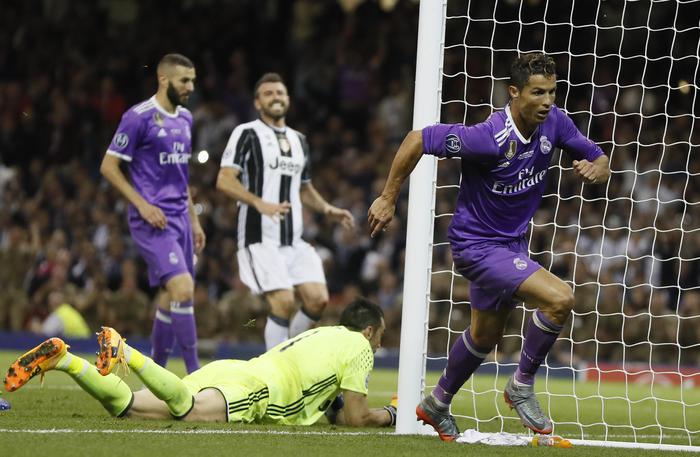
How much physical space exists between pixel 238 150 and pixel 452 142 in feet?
11.8

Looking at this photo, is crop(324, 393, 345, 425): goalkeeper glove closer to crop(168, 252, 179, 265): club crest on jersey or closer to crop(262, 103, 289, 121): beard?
crop(168, 252, 179, 265): club crest on jersey

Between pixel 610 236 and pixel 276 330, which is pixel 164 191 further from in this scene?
pixel 610 236

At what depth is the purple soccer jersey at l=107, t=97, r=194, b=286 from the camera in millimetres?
8953

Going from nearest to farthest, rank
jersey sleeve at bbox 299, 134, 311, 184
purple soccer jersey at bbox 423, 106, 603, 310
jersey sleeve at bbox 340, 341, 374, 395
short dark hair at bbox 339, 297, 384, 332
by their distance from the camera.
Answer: purple soccer jersey at bbox 423, 106, 603, 310
jersey sleeve at bbox 340, 341, 374, 395
short dark hair at bbox 339, 297, 384, 332
jersey sleeve at bbox 299, 134, 311, 184

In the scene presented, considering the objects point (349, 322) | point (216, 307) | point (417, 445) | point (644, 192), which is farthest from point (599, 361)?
point (417, 445)

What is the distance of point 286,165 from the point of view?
957 cm

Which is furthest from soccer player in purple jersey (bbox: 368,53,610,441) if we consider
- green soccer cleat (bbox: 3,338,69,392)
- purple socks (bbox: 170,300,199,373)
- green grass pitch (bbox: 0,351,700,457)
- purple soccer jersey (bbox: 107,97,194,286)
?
purple soccer jersey (bbox: 107,97,194,286)

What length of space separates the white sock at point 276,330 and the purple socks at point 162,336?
74cm

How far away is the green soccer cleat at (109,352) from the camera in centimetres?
613

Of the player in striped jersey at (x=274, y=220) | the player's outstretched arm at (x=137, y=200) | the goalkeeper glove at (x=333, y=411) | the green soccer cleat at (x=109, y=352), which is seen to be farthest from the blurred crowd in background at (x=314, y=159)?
the green soccer cleat at (x=109, y=352)

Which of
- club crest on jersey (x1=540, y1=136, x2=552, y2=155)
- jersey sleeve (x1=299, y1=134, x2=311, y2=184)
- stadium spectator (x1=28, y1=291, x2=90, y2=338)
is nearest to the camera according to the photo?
club crest on jersey (x1=540, y1=136, x2=552, y2=155)

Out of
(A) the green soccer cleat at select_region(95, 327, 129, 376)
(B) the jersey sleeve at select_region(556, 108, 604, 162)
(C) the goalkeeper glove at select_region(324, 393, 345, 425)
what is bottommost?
(C) the goalkeeper glove at select_region(324, 393, 345, 425)

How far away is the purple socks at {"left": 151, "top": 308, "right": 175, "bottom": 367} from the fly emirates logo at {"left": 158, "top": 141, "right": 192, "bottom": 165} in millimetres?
1138

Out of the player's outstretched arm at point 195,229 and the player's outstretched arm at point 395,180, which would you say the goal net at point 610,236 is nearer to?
the player's outstretched arm at point 195,229
